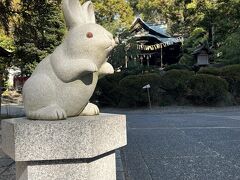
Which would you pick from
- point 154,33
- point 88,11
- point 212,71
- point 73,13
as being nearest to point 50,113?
point 73,13

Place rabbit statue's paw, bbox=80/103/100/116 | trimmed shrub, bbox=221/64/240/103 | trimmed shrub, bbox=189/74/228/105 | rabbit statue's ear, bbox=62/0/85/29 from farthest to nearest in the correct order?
trimmed shrub, bbox=221/64/240/103
trimmed shrub, bbox=189/74/228/105
rabbit statue's paw, bbox=80/103/100/116
rabbit statue's ear, bbox=62/0/85/29

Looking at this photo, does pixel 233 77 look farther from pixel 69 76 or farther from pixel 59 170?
pixel 59 170

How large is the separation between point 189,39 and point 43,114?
1079 inches

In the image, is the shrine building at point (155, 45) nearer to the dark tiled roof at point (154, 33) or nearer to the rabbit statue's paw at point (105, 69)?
the dark tiled roof at point (154, 33)

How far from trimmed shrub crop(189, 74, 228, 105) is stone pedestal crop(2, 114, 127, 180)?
55.8 feet

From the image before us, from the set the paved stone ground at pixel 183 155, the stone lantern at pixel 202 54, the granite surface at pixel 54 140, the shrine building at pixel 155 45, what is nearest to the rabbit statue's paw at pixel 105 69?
the granite surface at pixel 54 140

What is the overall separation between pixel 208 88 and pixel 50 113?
56.7 feet

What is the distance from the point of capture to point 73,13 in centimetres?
382

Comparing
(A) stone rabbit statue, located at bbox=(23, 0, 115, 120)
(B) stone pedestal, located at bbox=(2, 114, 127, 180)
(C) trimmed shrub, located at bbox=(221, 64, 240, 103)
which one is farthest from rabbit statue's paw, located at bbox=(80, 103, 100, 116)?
(C) trimmed shrub, located at bbox=(221, 64, 240, 103)

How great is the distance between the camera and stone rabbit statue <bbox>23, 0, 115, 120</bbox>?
3584 millimetres

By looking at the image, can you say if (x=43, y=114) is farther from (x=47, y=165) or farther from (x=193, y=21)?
(x=193, y=21)

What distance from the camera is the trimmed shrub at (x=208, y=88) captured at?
1988 cm

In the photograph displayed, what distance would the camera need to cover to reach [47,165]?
11.0ft

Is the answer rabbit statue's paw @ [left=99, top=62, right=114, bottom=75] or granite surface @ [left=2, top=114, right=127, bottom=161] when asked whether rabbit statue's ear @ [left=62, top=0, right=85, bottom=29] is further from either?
granite surface @ [left=2, top=114, right=127, bottom=161]
